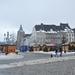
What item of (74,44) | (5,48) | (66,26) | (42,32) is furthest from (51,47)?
(66,26)

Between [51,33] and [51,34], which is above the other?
[51,33]

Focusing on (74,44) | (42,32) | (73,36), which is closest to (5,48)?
(74,44)

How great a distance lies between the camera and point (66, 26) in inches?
5261

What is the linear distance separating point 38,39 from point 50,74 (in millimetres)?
118043

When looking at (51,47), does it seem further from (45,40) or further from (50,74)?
(50,74)

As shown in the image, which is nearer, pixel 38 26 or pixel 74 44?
pixel 74 44

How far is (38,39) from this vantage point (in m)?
130

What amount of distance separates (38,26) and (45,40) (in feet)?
33.4

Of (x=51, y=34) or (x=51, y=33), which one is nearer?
(x=51, y=33)

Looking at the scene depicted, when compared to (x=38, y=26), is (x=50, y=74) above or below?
below

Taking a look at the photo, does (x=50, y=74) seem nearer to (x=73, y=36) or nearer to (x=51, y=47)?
(x=51, y=47)

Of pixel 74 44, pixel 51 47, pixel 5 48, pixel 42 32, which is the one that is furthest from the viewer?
pixel 42 32

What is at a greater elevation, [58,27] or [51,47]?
[58,27]

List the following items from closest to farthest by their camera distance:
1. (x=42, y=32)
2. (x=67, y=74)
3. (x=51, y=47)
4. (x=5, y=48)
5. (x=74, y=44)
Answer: (x=67, y=74) → (x=5, y=48) → (x=74, y=44) → (x=51, y=47) → (x=42, y=32)
